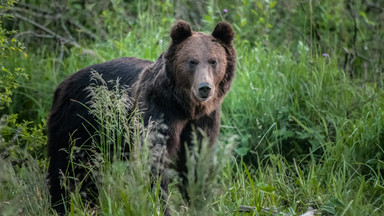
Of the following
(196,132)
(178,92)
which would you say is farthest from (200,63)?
(196,132)

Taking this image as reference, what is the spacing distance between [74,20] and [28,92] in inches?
85.5

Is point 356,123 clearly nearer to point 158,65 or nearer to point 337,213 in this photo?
point 337,213

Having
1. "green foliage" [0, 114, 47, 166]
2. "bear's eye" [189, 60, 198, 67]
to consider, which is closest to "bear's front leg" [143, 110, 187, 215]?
"bear's eye" [189, 60, 198, 67]

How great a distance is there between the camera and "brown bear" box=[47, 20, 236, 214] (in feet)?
14.5

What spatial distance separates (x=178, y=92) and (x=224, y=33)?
72 centimetres

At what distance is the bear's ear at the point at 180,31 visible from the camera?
463 cm

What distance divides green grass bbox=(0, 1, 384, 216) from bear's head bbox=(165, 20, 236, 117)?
1.54 ft

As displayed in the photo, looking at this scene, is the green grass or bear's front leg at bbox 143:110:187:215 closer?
the green grass

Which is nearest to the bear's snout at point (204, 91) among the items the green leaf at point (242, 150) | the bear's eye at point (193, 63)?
the bear's eye at point (193, 63)

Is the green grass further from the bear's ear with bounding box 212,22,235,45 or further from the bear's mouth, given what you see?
the bear's ear with bounding box 212,22,235,45

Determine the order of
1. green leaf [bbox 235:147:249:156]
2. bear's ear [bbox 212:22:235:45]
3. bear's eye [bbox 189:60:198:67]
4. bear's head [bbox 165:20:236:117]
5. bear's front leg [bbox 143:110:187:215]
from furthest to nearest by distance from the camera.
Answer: green leaf [bbox 235:147:249:156] < bear's ear [bbox 212:22:235:45] < bear's eye [bbox 189:60:198:67] < bear's head [bbox 165:20:236:117] < bear's front leg [bbox 143:110:187:215]

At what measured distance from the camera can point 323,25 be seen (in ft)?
26.0

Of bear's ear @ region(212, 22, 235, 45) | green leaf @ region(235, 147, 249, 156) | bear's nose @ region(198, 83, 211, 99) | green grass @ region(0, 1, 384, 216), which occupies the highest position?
bear's ear @ region(212, 22, 235, 45)

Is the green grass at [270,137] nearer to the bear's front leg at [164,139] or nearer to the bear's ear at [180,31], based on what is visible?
the bear's front leg at [164,139]
